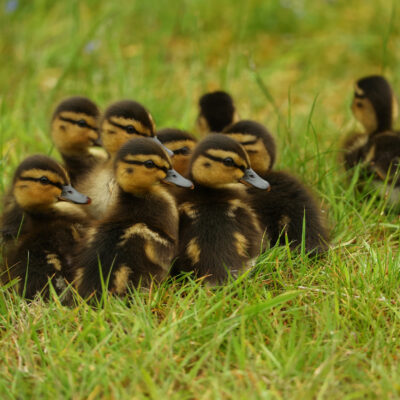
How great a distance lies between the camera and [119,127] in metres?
3.03

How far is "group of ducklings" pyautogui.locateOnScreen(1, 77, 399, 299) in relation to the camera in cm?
247

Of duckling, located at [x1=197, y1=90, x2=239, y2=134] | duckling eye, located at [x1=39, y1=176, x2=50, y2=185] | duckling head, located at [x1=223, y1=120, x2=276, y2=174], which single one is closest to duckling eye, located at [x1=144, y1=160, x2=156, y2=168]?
duckling eye, located at [x1=39, y1=176, x2=50, y2=185]

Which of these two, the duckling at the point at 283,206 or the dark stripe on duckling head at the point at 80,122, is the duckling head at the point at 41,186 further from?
the duckling at the point at 283,206

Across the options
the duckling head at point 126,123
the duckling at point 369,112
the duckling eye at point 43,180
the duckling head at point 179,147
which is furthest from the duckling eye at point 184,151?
the duckling at point 369,112

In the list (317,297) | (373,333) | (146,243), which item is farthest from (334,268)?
(146,243)

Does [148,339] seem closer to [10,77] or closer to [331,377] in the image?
[331,377]

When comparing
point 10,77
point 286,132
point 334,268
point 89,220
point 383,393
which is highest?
point 10,77

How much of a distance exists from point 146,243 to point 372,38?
384cm

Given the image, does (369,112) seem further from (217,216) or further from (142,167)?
(142,167)

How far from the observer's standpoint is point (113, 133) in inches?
120

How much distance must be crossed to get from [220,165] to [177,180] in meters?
0.19

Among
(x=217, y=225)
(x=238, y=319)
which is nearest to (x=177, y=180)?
(x=217, y=225)

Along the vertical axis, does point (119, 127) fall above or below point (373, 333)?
above

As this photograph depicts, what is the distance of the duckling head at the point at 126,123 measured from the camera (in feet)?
9.85
